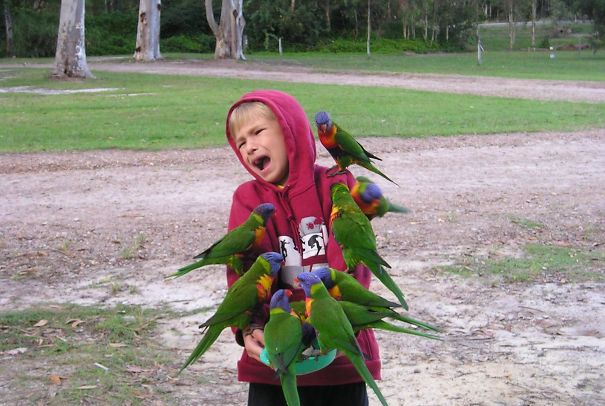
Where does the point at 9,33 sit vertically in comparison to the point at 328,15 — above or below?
below

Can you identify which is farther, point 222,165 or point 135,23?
point 135,23

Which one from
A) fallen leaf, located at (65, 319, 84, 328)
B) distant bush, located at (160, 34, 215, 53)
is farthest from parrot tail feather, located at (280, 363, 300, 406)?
distant bush, located at (160, 34, 215, 53)

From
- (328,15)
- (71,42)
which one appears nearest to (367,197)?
(71,42)

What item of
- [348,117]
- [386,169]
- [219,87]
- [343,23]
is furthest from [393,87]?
[343,23]

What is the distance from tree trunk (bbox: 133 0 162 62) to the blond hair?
34.2 meters

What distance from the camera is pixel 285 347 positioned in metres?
2.15

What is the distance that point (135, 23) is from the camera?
51344mm

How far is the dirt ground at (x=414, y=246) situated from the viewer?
4.36 metres

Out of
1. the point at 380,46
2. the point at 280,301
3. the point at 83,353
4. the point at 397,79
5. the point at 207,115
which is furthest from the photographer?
the point at 380,46

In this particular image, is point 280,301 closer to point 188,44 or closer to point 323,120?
point 323,120

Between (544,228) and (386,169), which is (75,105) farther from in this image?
(544,228)

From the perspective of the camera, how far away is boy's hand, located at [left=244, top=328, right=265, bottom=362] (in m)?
2.45

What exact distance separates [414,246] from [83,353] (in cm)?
311

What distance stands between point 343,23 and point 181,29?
33.4 ft
